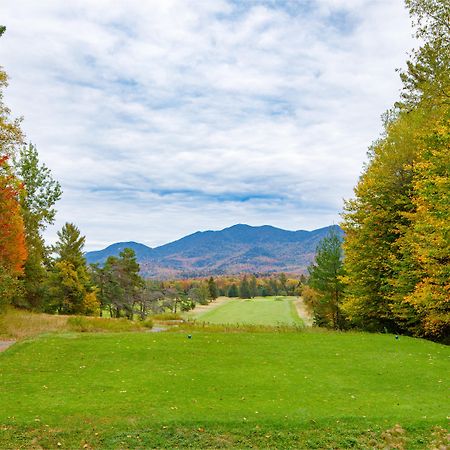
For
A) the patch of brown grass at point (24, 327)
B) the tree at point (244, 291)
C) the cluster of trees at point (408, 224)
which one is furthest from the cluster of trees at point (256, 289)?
the patch of brown grass at point (24, 327)

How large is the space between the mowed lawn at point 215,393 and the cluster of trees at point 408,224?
16.8ft

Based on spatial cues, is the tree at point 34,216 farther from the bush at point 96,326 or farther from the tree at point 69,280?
the bush at point 96,326

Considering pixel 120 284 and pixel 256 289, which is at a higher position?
pixel 120 284

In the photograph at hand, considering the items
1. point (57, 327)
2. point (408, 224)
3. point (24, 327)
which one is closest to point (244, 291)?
point (408, 224)

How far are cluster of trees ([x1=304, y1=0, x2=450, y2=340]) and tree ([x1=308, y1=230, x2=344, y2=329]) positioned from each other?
9.17 meters

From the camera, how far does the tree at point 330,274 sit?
1608 inches

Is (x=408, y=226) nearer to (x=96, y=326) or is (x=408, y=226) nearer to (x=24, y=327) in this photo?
(x=96, y=326)

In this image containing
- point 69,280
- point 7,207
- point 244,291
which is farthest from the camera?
point 244,291

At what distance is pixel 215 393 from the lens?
37.0ft

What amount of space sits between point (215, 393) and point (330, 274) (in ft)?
104

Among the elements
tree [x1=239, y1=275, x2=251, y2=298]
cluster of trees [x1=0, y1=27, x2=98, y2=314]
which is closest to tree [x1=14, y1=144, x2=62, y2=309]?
cluster of trees [x1=0, y1=27, x2=98, y2=314]

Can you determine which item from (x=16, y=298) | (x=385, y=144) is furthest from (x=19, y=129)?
(x=16, y=298)

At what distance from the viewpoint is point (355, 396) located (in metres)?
11.2

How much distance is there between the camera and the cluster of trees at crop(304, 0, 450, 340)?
18.4 metres
